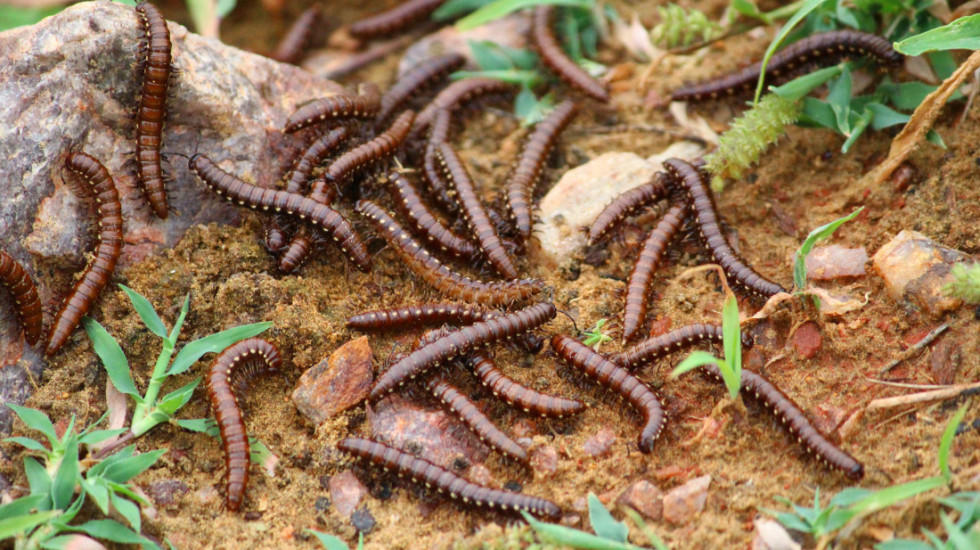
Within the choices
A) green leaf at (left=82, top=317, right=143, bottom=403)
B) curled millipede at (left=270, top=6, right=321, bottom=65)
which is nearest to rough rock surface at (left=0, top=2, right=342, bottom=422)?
green leaf at (left=82, top=317, right=143, bottom=403)

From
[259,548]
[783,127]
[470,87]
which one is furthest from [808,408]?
[470,87]

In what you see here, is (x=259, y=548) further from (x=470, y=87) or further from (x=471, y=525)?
(x=470, y=87)

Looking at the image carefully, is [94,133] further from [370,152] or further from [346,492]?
[346,492]

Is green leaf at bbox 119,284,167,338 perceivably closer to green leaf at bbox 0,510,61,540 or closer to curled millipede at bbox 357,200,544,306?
green leaf at bbox 0,510,61,540

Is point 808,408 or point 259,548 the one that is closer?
point 259,548

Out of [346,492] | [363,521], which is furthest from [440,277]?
[363,521]
